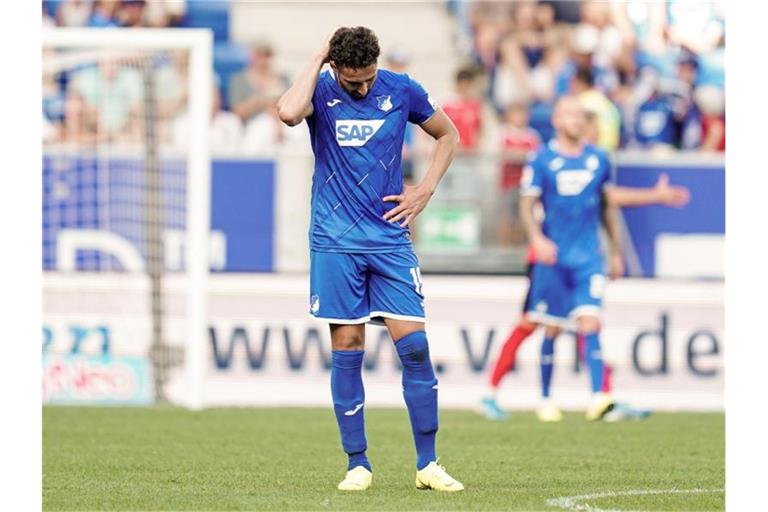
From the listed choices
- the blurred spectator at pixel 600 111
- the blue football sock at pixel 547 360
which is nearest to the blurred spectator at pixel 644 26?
the blurred spectator at pixel 600 111

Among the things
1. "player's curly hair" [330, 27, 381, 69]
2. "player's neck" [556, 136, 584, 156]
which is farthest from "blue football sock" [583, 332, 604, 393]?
"player's curly hair" [330, 27, 381, 69]

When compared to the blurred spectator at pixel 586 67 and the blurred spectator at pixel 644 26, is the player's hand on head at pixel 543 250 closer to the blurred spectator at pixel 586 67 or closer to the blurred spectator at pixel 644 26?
the blurred spectator at pixel 586 67

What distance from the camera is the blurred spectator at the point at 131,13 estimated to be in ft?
62.1

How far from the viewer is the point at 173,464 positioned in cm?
970

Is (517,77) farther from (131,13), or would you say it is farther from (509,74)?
(131,13)

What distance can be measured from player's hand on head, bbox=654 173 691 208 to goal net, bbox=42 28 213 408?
433 cm

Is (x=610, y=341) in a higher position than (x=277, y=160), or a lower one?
lower

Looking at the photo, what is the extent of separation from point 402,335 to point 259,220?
27.4 feet

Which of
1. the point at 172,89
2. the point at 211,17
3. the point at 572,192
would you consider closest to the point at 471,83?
the point at 172,89

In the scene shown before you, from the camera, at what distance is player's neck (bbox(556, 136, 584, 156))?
1416cm
